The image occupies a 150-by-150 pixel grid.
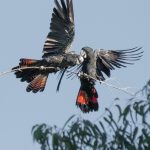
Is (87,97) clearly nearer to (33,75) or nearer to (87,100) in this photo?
(87,100)

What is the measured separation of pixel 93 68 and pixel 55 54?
634 mm

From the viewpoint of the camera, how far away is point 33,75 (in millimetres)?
10258

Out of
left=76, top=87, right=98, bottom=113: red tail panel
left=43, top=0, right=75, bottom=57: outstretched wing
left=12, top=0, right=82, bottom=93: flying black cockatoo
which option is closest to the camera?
left=76, top=87, right=98, bottom=113: red tail panel

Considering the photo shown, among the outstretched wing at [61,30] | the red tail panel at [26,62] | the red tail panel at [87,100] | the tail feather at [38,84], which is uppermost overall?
the outstretched wing at [61,30]

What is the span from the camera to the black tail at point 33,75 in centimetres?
991

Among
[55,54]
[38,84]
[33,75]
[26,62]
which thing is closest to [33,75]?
[33,75]

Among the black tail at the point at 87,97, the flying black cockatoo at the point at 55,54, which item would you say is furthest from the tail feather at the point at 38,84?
the black tail at the point at 87,97

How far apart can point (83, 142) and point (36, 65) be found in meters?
3.79

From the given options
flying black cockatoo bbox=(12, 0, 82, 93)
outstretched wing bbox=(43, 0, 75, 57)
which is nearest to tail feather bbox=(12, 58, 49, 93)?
flying black cockatoo bbox=(12, 0, 82, 93)

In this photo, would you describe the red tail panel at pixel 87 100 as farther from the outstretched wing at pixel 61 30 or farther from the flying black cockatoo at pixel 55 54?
the outstretched wing at pixel 61 30

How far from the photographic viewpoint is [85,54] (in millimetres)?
10672

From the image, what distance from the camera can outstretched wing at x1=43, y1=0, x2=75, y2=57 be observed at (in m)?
11.0

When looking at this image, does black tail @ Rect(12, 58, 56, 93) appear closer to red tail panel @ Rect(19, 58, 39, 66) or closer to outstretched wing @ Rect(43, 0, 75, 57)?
red tail panel @ Rect(19, 58, 39, 66)

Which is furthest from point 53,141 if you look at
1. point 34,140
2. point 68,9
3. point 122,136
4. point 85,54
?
point 68,9
